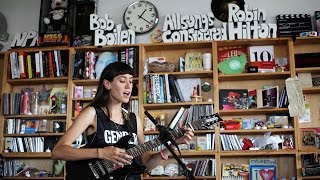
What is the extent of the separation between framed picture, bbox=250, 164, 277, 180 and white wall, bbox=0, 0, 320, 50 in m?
1.44

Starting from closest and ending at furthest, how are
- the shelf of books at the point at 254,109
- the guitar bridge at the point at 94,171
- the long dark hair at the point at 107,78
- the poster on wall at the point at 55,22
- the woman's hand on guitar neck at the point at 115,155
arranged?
the woman's hand on guitar neck at the point at 115,155, the guitar bridge at the point at 94,171, the long dark hair at the point at 107,78, the shelf of books at the point at 254,109, the poster on wall at the point at 55,22

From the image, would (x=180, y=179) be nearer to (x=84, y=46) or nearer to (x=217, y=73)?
(x=217, y=73)

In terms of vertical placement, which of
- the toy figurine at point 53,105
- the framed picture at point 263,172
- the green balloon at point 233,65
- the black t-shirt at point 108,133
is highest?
the green balloon at point 233,65

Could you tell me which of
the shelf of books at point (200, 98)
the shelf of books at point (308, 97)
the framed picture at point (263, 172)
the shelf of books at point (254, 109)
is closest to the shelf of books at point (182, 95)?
the shelf of books at point (200, 98)

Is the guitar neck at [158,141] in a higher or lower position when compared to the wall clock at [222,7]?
lower

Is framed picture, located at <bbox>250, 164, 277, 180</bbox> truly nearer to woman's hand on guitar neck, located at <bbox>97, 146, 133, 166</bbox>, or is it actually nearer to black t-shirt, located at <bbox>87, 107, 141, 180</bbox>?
black t-shirt, located at <bbox>87, 107, 141, 180</bbox>

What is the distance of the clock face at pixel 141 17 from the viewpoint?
155 inches

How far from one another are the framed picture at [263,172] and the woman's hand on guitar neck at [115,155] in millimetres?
1927

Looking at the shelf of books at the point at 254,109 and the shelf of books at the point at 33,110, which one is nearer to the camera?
the shelf of books at the point at 254,109

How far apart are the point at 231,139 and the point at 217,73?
630mm

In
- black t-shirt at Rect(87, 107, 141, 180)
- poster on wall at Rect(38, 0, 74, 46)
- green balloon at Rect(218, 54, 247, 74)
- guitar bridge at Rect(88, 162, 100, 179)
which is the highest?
poster on wall at Rect(38, 0, 74, 46)

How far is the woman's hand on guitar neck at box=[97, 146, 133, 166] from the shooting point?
185 cm

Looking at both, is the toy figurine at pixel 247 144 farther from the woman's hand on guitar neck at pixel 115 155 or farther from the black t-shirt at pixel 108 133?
the woman's hand on guitar neck at pixel 115 155

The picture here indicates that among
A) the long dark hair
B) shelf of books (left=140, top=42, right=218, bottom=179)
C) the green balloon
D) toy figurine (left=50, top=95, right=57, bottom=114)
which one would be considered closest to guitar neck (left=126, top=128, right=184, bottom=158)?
the long dark hair
